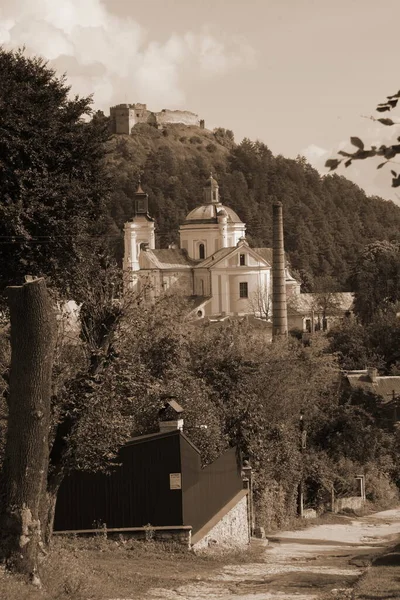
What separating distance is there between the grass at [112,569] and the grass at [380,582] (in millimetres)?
2477

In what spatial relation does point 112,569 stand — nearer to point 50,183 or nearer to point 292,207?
point 50,183

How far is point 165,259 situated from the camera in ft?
374

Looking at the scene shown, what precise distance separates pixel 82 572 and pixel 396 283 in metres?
81.6

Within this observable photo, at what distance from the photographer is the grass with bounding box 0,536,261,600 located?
46.0 feet

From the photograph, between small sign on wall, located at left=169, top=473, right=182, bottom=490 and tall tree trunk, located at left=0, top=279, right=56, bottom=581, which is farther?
small sign on wall, located at left=169, top=473, right=182, bottom=490

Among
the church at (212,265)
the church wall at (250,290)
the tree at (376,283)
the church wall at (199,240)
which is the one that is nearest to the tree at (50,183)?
the tree at (376,283)

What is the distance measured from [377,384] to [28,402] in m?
37.3

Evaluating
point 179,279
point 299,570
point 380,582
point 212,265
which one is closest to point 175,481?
point 299,570

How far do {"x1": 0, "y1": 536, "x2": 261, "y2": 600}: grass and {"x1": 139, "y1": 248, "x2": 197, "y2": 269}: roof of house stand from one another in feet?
299

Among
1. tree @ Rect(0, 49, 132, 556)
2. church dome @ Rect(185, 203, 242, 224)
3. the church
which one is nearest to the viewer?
tree @ Rect(0, 49, 132, 556)

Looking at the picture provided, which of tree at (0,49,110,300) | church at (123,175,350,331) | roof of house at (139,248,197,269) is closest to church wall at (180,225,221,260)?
church at (123,175,350,331)

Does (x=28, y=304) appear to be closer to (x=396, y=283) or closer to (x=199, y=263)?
(x=396, y=283)

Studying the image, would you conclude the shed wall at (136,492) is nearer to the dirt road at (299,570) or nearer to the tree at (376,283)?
the dirt road at (299,570)

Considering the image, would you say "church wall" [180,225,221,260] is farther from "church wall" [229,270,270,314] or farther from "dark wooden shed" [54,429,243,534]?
"dark wooden shed" [54,429,243,534]
